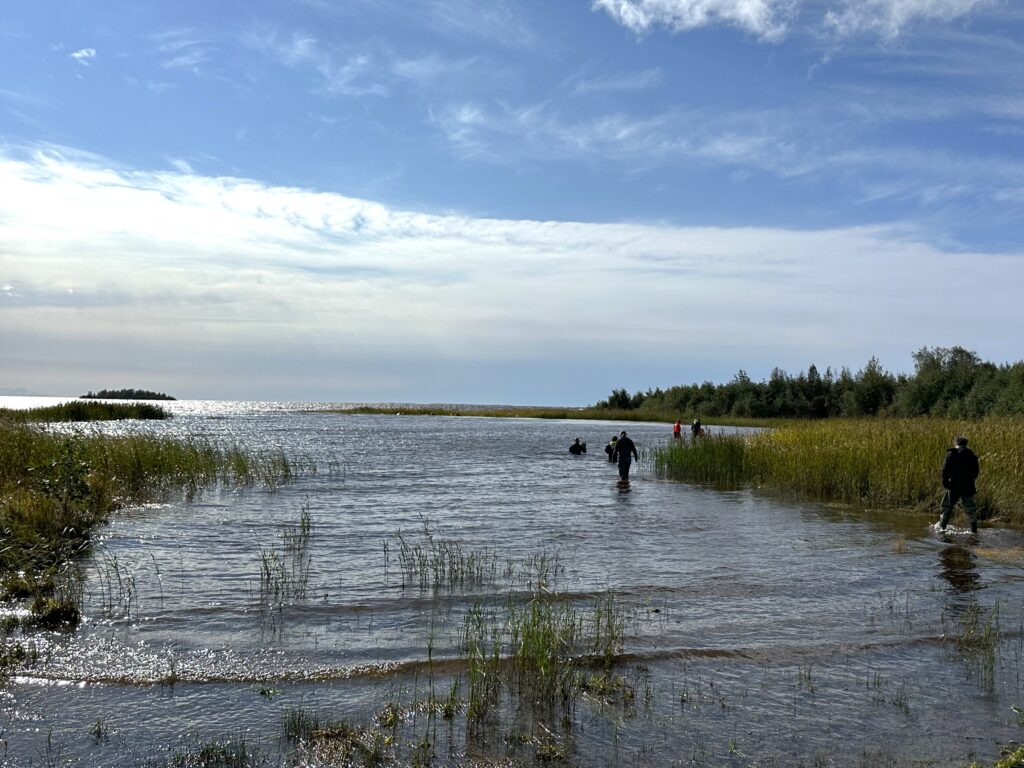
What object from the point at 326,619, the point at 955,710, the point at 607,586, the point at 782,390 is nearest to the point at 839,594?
the point at 607,586

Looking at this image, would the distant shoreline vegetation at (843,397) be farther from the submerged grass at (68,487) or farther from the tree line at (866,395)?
the submerged grass at (68,487)

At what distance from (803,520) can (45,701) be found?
55.5 ft

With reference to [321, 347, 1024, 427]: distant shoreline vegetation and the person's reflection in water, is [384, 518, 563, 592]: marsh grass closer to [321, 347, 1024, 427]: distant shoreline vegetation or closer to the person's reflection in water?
the person's reflection in water

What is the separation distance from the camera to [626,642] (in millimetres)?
8797

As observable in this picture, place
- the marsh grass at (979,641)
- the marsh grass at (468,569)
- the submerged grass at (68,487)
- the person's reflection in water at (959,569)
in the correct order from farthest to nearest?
the person's reflection in water at (959,569) < the marsh grass at (468,569) < the submerged grass at (68,487) < the marsh grass at (979,641)

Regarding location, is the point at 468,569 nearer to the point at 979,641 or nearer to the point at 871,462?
the point at 979,641

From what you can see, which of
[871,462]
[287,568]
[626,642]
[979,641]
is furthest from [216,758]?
[871,462]

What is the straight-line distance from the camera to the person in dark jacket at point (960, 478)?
53.8 feet

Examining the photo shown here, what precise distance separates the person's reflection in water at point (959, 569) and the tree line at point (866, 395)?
2311 centimetres

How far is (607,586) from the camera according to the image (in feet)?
38.9

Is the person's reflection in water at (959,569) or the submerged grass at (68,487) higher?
the submerged grass at (68,487)

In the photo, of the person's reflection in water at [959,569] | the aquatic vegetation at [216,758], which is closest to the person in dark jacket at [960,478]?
the person's reflection in water at [959,569]

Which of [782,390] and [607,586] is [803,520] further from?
[782,390]

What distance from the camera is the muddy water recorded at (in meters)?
6.23
